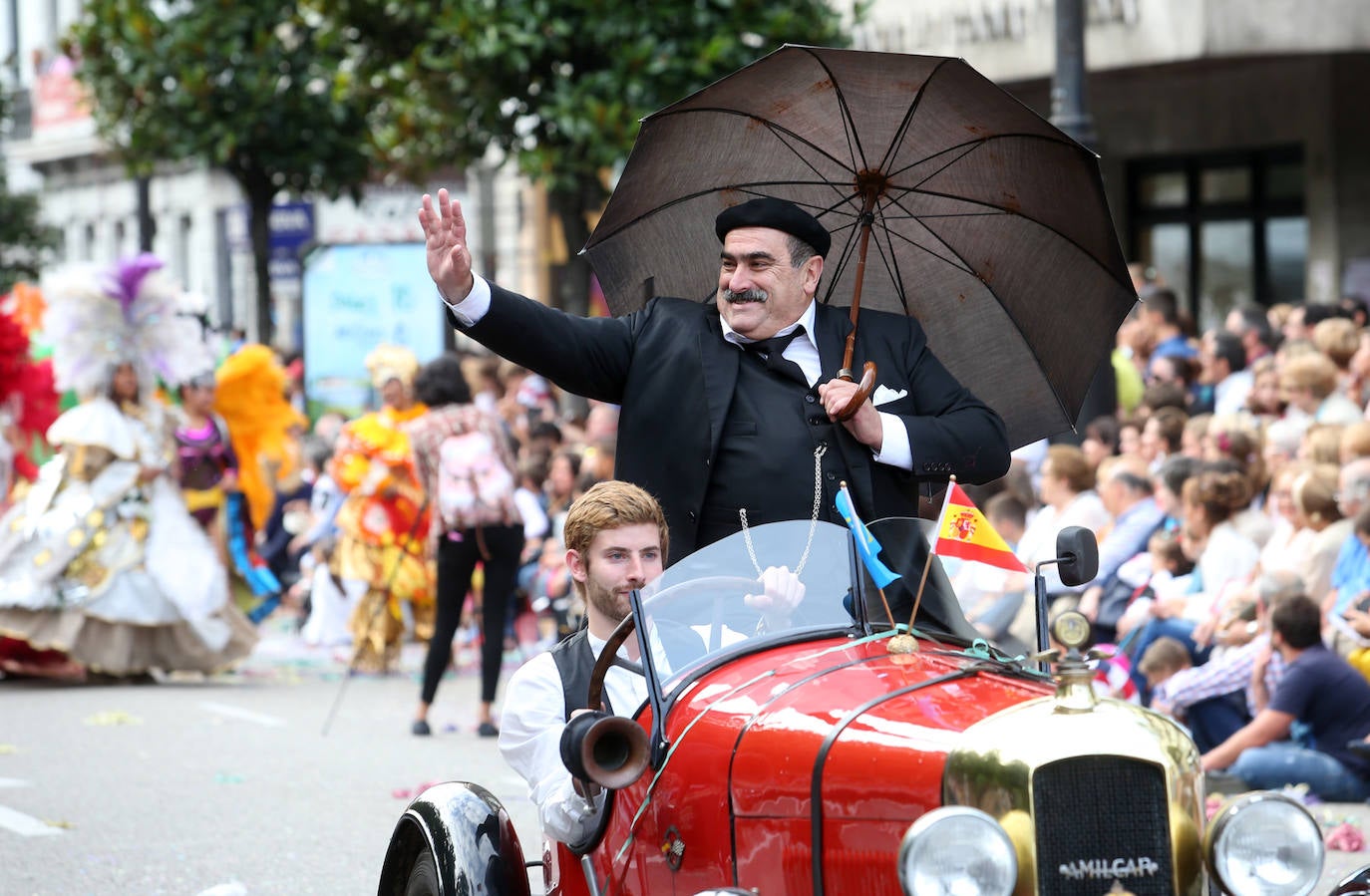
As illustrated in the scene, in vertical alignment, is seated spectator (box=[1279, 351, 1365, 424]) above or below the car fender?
above

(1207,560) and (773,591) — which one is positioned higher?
(773,591)

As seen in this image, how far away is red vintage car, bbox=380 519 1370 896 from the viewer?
3.60 metres

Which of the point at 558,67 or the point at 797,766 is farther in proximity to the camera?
the point at 558,67

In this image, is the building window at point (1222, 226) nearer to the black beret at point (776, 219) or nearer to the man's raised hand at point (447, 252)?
the black beret at point (776, 219)

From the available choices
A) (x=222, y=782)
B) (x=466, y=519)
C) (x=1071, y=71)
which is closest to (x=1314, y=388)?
(x=1071, y=71)

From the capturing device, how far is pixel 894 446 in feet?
16.1

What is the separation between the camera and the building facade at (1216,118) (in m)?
17.9

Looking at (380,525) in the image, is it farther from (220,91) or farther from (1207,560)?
A: (220,91)

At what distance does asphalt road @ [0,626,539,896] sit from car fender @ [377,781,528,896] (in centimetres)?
193

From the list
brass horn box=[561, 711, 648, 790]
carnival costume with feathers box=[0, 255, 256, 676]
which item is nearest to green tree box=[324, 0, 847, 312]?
carnival costume with feathers box=[0, 255, 256, 676]

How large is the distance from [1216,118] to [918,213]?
16561mm

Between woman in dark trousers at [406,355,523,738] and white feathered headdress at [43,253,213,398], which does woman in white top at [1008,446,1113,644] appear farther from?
white feathered headdress at [43,253,213,398]

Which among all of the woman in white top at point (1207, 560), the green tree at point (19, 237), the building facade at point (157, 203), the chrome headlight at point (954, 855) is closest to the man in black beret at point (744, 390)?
the chrome headlight at point (954, 855)

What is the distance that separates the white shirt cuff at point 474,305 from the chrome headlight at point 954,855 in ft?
6.21
